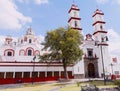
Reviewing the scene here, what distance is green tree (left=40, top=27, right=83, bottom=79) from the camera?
35.4 metres

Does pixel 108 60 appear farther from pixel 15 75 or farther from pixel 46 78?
pixel 15 75

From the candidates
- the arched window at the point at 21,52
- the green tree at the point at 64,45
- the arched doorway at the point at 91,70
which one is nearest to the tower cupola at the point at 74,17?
the green tree at the point at 64,45

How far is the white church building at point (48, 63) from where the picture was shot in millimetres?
37719

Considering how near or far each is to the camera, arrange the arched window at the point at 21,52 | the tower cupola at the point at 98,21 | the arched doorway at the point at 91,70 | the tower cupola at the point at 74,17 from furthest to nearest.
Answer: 1. the tower cupola at the point at 98,21
2. the arched window at the point at 21,52
3. the tower cupola at the point at 74,17
4. the arched doorway at the point at 91,70

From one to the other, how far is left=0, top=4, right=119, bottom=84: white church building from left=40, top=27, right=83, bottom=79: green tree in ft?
14.1

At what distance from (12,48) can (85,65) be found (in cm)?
2350

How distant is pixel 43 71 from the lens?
39812 mm

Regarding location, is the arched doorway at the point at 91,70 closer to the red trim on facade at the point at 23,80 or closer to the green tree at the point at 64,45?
the red trim on facade at the point at 23,80

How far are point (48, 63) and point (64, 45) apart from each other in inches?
331

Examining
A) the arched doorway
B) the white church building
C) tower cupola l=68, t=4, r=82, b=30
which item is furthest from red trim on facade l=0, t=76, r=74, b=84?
tower cupola l=68, t=4, r=82, b=30

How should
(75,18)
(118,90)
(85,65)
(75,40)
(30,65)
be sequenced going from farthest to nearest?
(75,18)
(85,65)
(30,65)
(75,40)
(118,90)

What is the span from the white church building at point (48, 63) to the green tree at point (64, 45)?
14.1 feet

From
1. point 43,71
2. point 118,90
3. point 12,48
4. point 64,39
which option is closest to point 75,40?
point 64,39

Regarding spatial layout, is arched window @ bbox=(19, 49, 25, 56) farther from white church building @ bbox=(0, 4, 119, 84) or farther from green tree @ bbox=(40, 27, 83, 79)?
green tree @ bbox=(40, 27, 83, 79)
